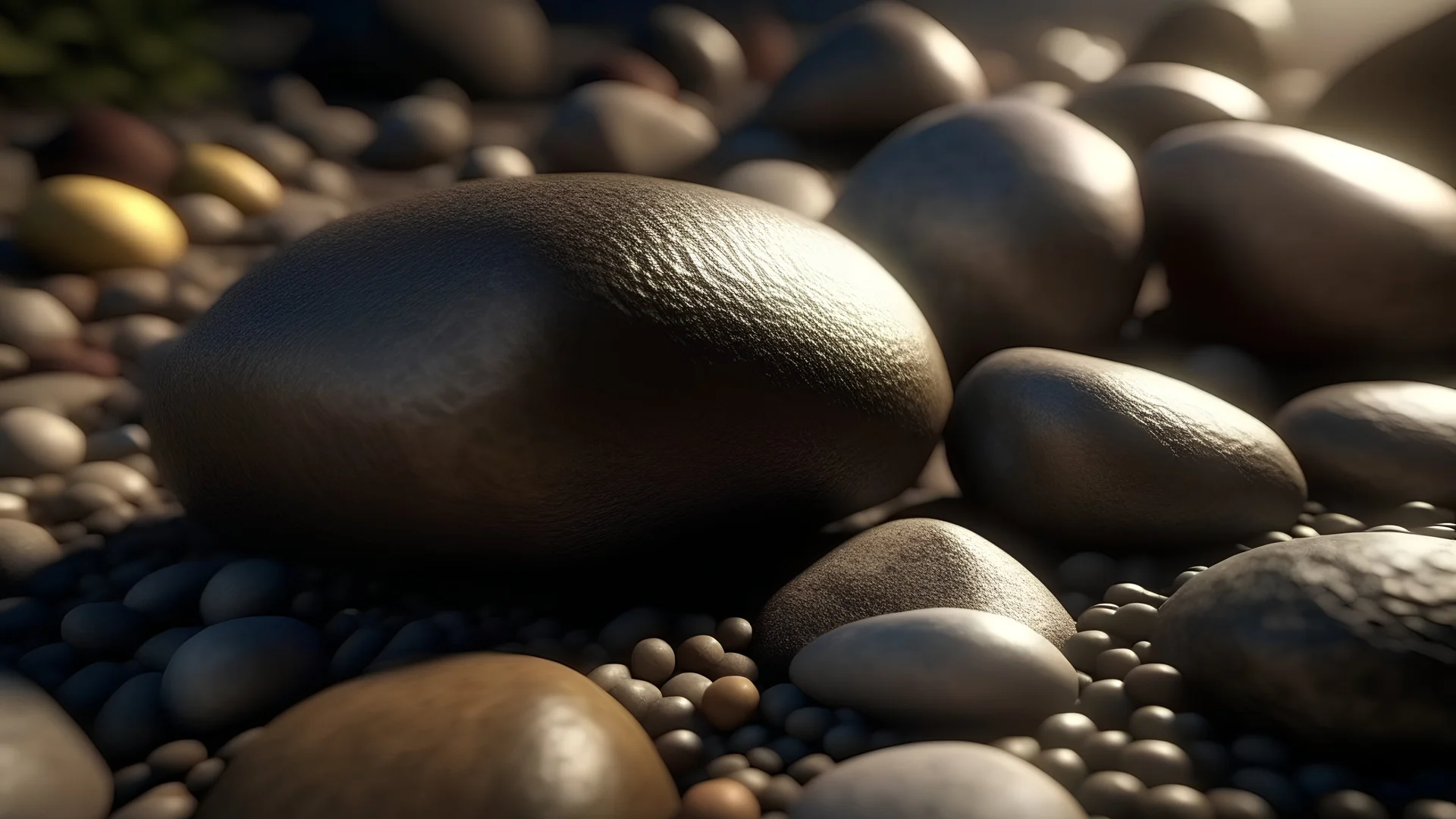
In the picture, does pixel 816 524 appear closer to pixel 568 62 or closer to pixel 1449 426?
pixel 1449 426

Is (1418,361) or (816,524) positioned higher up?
(1418,361)

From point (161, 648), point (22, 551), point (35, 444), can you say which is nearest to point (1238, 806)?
point (161, 648)

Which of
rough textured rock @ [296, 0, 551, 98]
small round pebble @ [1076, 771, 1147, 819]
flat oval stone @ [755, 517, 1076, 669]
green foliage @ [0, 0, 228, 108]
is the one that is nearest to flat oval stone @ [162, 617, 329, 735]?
flat oval stone @ [755, 517, 1076, 669]

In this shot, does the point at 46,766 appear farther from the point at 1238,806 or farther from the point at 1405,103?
the point at 1405,103

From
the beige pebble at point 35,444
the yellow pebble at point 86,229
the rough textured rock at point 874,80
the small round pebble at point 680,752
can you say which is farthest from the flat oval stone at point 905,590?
the rough textured rock at point 874,80

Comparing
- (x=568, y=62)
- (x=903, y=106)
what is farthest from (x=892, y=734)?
(x=568, y=62)
